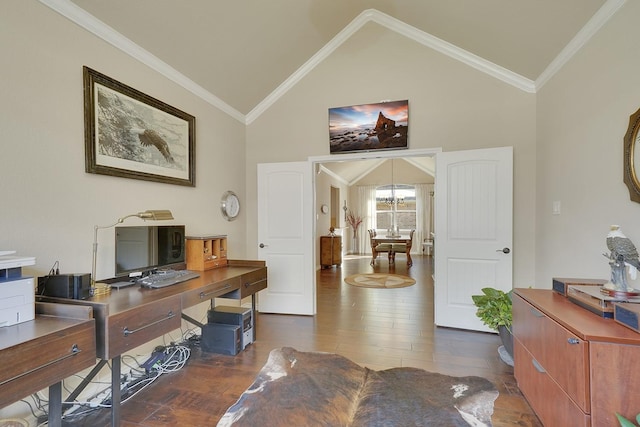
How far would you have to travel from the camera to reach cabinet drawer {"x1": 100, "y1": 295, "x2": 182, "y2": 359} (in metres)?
1.49

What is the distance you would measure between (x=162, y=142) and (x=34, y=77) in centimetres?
96

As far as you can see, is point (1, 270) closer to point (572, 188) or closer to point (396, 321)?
point (396, 321)

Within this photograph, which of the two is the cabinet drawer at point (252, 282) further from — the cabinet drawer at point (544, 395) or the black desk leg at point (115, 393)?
the cabinet drawer at point (544, 395)

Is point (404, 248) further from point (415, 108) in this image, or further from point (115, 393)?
point (115, 393)

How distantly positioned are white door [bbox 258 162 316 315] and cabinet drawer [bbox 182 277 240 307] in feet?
4.14

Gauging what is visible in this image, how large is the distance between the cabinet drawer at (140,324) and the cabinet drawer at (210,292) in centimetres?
9

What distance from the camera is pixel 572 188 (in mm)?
2402

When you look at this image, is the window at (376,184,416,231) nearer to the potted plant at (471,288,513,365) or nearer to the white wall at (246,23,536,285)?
the white wall at (246,23,536,285)

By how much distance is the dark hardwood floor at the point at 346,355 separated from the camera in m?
1.87

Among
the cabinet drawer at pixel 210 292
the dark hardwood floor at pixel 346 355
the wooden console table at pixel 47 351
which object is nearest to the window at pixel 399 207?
the dark hardwood floor at pixel 346 355

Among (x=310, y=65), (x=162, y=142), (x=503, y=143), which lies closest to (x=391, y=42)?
(x=310, y=65)

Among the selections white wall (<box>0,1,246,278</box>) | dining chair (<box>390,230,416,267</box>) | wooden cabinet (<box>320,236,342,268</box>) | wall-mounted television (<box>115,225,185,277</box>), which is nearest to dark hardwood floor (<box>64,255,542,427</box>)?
wall-mounted television (<box>115,225,185,277</box>)

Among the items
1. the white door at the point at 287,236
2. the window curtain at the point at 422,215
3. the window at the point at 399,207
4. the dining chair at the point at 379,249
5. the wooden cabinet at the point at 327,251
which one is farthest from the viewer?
the window at the point at 399,207

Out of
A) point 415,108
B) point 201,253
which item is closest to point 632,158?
point 415,108
